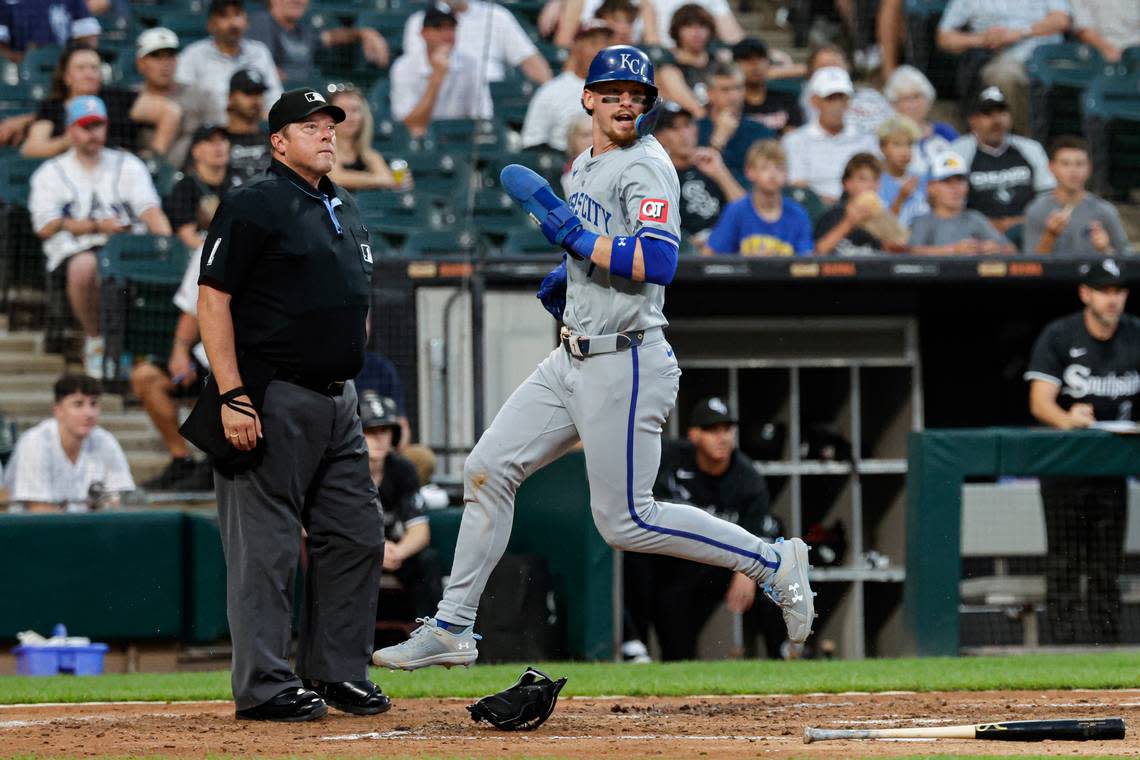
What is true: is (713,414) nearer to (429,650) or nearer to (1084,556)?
(1084,556)

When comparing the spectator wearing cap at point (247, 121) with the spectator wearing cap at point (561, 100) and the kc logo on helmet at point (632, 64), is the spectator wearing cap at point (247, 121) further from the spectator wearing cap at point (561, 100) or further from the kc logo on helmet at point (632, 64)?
the kc logo on helmet at point (632, 64)

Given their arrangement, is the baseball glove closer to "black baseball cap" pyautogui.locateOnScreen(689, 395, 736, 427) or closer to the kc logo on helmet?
the kc logo on helmet

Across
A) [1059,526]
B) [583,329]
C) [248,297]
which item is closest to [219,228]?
[248,297]

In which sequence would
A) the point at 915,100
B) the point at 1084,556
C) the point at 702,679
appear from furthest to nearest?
the point at 915,100 → the point at 1084,556 → the point at 702,679

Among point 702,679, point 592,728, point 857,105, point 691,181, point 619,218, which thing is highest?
point 857,105

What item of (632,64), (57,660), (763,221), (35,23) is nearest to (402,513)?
(57,660)

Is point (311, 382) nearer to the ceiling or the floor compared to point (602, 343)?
nearer to the floor

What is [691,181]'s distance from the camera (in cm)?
1027

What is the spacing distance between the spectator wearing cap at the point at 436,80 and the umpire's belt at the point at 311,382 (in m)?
6.28

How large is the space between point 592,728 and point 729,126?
6.69 meters

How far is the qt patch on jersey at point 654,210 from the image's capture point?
15.4 ft

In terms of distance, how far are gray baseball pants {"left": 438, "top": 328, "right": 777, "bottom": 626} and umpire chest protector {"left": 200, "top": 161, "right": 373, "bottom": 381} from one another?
54 cm

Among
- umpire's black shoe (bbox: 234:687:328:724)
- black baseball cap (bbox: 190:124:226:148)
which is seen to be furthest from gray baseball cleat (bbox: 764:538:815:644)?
black baseball cap (bbox: 190:124:226:148)

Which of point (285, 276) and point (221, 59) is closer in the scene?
point (285, 276)
